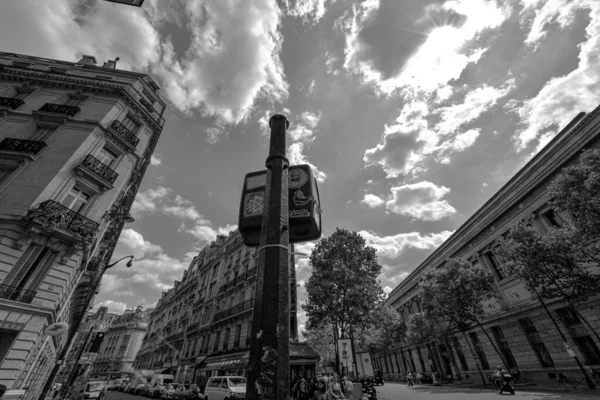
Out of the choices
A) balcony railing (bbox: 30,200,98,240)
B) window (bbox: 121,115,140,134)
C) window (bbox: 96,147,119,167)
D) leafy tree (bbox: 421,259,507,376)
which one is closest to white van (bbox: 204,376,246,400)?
Answer: balcony railing (bbox: 30,200,98,240)

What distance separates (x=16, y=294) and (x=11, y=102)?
40.0 ft

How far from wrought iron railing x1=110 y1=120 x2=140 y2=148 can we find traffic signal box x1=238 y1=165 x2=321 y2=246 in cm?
1544

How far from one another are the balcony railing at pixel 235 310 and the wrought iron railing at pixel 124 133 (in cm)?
1613

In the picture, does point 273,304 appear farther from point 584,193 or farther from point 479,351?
point 479,351

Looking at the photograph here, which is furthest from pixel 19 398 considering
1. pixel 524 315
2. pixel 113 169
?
pixel 524 315

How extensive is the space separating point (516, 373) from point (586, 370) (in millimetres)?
6100

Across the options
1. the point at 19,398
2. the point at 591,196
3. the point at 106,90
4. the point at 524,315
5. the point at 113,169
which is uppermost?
the point at 106,90

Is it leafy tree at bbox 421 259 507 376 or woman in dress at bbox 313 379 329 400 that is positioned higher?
leafy tree at bbox 421 259 507 376

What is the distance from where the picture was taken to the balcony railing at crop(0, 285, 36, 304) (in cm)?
950

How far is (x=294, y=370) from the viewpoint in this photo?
72.7 ft

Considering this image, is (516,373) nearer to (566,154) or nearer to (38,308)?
(566,154)

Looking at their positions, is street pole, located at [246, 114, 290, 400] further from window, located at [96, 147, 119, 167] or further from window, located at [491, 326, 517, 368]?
window, located at [491, 326, 517, 368]

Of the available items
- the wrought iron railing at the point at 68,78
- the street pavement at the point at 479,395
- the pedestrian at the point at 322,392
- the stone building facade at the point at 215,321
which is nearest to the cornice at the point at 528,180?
the street pavement at the point at 479,395

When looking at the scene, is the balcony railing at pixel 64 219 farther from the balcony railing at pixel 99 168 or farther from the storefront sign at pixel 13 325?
the storefront sign at pixel 13 325
